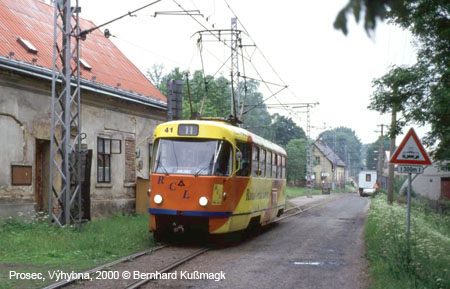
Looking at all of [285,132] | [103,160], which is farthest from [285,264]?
[285,132]

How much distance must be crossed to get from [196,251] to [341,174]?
10953cm

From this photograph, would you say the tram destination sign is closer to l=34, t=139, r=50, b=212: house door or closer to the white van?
l=34, t=139, r=50, b=212: house door

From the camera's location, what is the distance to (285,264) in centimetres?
1051

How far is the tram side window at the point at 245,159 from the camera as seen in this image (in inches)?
547

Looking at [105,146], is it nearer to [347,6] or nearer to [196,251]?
[196,251]

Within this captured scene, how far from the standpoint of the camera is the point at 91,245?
11.7m

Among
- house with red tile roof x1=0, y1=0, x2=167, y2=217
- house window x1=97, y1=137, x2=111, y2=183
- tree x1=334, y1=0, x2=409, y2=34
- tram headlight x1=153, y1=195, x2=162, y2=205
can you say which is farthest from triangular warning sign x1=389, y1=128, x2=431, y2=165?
house window x1=97, y1=137, x2=111, y2=183

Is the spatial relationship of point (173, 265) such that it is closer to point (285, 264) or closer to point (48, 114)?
point (285, 264)

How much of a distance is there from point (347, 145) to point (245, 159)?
15987 cm

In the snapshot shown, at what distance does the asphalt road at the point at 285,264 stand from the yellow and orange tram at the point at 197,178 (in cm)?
93

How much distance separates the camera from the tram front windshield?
12.8m

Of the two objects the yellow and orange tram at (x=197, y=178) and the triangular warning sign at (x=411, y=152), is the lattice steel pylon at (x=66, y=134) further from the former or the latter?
the triangular warning sign at (x=411, y=152)

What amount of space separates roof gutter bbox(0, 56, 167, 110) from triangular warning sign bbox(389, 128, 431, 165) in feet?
32.8

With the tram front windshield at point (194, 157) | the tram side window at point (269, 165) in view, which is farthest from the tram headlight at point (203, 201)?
the tram side window at point (269, 165)
